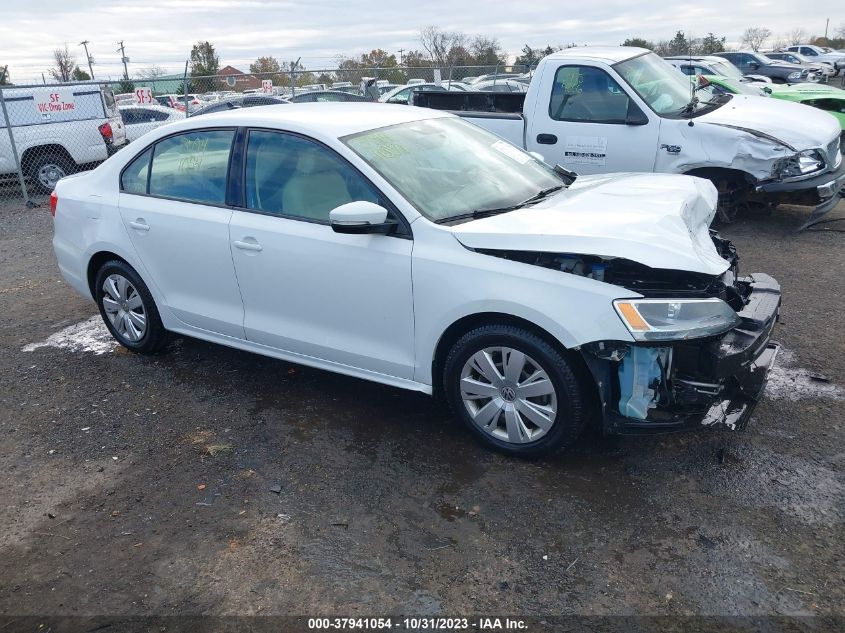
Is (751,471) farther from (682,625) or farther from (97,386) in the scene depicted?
(97,386)

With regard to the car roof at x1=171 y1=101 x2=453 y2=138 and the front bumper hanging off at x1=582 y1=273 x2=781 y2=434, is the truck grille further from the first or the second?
the front bumper hanging off at x1=582 y1=273 x2=781 y2=434

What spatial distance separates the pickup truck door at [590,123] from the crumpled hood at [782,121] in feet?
2.03

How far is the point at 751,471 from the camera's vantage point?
356 centimetres

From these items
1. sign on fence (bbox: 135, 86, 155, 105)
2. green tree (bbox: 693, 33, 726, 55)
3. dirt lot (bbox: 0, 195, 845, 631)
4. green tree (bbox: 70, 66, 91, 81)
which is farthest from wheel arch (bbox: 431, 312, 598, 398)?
green tree (bbox: 70, 66, 91, 81)

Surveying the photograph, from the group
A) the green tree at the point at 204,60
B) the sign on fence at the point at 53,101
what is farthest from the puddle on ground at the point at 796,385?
the green tree at the point at 204,60

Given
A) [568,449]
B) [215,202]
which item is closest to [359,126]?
[215,202]

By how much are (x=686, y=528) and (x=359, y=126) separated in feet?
9.25

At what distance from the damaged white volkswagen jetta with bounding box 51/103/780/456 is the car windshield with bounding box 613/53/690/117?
10.1ft

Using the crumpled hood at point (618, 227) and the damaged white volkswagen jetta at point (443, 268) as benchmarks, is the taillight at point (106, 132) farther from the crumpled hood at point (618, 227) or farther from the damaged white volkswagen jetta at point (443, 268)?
the crumpled hood at point (618, 227)

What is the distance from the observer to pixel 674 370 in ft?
11.1

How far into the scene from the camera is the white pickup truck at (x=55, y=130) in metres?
12.4

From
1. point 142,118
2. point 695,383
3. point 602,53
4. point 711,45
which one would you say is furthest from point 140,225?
point 711,45

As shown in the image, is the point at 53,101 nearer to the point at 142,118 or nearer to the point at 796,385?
the point at 142,118

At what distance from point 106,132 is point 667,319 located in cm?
1282
